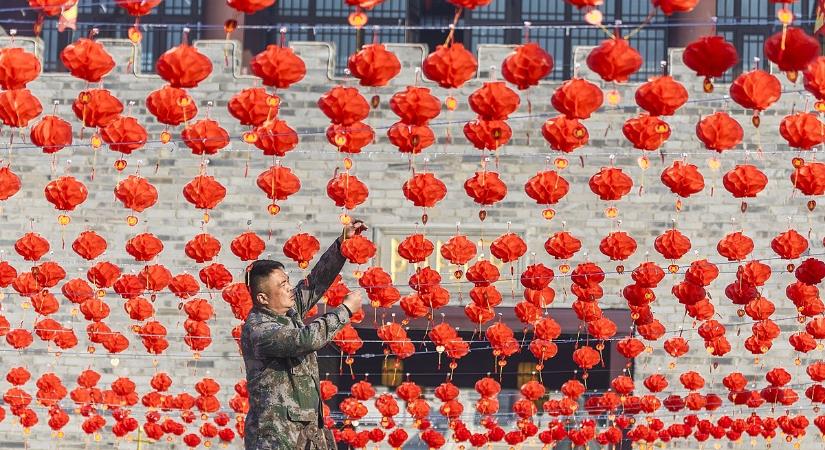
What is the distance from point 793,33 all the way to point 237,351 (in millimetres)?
11484

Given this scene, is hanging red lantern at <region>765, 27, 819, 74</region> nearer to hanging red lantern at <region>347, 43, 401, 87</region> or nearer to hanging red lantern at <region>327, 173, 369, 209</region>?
hanging red lantern at <region>347, 43, 401, 87</region>

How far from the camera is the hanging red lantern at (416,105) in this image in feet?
40.5

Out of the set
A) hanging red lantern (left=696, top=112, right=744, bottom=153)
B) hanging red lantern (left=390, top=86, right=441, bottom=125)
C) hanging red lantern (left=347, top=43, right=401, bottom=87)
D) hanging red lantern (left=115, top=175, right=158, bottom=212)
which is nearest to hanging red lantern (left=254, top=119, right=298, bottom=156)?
hanging red lantern (left=390, top=86, right=441, bottom=125)

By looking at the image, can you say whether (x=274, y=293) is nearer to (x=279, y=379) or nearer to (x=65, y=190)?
(x=279, y=379)

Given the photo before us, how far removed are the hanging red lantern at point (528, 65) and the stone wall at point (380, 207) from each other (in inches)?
335

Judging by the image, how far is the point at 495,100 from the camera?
12.3 meters

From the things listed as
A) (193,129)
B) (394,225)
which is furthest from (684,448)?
(193,129)

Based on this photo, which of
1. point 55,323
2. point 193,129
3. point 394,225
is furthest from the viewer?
point 394,225

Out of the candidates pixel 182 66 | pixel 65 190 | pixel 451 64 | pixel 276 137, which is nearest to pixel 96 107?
pixel 182 66

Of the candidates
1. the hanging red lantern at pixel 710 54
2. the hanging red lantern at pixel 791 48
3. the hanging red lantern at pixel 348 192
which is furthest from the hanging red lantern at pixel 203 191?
the hanging red lantern at pixel 791 48

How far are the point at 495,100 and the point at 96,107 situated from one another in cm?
311

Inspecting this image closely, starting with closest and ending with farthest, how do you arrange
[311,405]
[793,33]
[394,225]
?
1. [311,405]
2. [793,33]
3. [394,225]

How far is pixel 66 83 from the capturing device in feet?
69.4

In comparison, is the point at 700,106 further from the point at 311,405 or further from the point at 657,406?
the point at 311,405
